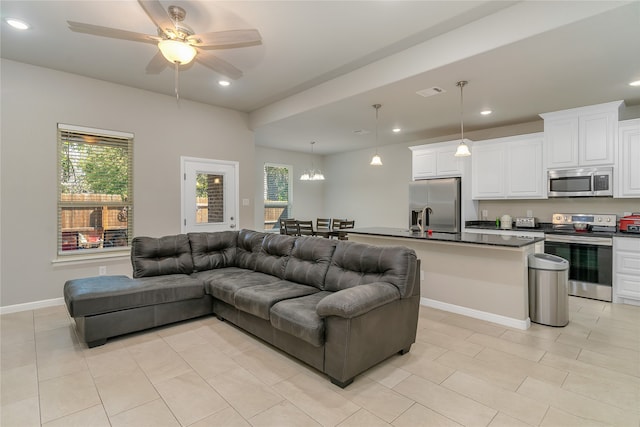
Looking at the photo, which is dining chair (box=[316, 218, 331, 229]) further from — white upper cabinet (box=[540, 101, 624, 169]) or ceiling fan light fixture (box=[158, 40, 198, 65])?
ceiling fan light fixture (box=[158, 40, 198, 65])

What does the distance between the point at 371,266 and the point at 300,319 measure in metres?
0.82

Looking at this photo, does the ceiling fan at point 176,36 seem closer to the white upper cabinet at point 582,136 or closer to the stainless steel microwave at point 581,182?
the white upper cabinet at point 582,136

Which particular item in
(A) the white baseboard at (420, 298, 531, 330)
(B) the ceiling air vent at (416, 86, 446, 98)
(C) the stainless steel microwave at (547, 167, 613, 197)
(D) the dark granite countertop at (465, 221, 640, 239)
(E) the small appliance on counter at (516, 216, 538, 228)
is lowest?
(A) the white baseboard at (420, 298, 531, 330)

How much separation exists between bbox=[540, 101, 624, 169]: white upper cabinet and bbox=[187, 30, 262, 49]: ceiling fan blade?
4.52 m

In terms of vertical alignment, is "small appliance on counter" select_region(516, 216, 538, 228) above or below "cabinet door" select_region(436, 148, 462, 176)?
below

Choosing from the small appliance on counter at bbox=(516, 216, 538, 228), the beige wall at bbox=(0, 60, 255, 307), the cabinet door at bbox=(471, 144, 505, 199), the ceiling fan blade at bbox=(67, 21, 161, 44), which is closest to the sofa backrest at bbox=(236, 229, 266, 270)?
the beige wall at bbox=(0, 60, 255, 307)

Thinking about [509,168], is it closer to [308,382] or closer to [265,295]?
[265,295]

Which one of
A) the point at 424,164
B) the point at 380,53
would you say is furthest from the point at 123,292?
the point at 424,164

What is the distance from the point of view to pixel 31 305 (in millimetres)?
3885

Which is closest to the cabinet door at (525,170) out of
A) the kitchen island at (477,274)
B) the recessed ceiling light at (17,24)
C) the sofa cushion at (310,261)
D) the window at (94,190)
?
the kitchen island at (477,274)

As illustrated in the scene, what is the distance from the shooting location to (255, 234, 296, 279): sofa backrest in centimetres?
364

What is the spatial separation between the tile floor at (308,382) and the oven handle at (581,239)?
58.5 inches

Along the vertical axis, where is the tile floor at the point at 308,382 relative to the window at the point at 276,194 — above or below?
below

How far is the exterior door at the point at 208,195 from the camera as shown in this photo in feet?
17.0
